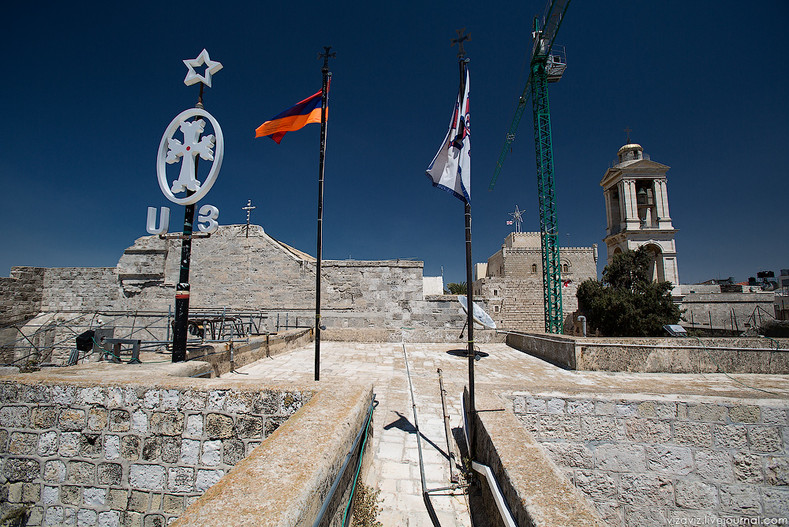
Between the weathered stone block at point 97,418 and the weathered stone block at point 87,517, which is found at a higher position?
the weathered stone block at point 97,418

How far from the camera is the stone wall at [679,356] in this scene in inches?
275

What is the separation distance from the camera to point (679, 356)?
700cm

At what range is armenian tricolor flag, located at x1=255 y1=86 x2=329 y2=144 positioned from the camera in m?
5.86

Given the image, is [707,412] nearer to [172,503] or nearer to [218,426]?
[218,426]

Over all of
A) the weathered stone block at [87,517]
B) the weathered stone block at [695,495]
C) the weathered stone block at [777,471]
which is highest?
the weathered stone block at [777,471]

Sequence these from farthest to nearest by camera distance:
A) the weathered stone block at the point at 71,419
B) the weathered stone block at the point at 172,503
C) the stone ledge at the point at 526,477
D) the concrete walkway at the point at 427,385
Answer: the weathered stone block at the point at 71,419 < the weathered stone block at the point at 172,503 < the concrete walkway at the point at 427,385 < the stone ledge at the point at 526,477

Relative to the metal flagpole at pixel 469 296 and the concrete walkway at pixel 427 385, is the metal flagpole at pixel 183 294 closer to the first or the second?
the concrete walkway at pixel 427 385

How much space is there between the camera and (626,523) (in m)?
3.37

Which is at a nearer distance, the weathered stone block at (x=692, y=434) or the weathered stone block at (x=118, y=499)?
the weathered stone block at (x=118, y=499)

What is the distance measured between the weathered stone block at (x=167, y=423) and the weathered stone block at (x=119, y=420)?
25 centimetres

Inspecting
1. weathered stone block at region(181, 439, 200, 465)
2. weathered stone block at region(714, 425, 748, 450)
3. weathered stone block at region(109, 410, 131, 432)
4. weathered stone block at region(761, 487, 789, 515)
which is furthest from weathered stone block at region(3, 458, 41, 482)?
weathered stone block at region(761, 487, 789, 515)

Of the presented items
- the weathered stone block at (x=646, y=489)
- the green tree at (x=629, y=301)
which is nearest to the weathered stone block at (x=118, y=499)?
the weathered stone block at (x=646, y=489)

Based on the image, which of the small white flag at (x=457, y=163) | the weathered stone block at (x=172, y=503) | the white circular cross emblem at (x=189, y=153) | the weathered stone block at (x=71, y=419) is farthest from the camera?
the white circular cross emblem at (x=189, y=153)

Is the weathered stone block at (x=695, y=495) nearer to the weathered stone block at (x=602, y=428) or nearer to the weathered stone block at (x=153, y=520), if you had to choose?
the weathered stone block at (x=602, y=428)
